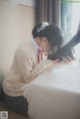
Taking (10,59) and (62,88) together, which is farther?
(10,59)

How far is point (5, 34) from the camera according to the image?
6.46 ft

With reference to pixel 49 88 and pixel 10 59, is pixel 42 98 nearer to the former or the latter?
pixel 49 88

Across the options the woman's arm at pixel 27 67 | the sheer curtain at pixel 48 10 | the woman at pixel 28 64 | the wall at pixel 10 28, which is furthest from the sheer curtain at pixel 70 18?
the woman's arm at pixel 27 67

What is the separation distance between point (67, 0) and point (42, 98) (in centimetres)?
168

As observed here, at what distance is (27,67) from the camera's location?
61.7 inches

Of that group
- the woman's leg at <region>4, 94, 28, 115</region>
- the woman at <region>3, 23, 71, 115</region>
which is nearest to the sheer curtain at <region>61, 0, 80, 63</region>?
the woman at <region>3, 23, 71, 115</region>

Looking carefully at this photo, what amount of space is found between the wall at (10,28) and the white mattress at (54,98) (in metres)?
0.69

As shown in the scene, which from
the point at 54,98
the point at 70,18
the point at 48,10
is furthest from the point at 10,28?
the point at 54,98

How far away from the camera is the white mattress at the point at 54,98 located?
1.19 m

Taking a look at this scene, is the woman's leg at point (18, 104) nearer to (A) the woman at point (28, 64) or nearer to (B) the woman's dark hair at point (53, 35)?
(A) the woman at point (28, 64)

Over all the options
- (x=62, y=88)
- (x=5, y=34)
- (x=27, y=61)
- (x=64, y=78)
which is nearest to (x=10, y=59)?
(x=5, y=34)

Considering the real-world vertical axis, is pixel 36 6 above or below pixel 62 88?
above

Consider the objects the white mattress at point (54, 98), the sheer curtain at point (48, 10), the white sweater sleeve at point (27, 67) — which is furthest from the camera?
the sheer curtain at point (48, 10)

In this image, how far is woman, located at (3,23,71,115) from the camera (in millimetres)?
1581
